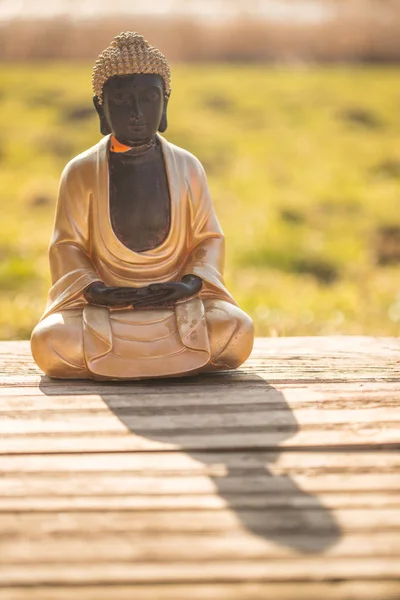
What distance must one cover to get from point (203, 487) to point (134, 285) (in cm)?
122

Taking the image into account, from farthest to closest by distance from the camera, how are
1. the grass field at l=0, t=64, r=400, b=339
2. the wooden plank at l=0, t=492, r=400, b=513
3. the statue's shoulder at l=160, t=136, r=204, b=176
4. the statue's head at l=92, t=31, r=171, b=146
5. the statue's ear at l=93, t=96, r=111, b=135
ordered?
the grass field at l=0, t=64, r=400, b=339 < the statue's shoulder at l=160, t=136, r=204, b=176 < the statue's ear at l=93, t=96, r=111, b=135 < the statue's head at l=92, t=31, r=171, b=146 < the wooden plank at l=0, t=492, r=400, b=513

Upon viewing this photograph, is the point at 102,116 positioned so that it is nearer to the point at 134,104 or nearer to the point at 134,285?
the point at 134,104

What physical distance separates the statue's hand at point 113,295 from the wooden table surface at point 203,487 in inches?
12.2

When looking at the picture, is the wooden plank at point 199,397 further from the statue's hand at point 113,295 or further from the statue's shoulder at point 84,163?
the statue's shoulder at point 84,163

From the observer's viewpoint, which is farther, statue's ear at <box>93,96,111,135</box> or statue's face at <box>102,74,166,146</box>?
statue's ear at <box>93,96,111,135</box>

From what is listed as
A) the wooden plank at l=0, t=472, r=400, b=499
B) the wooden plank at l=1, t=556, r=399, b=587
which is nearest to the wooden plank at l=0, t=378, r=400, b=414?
the wooden plank at l=0, t=472, r=400, b=499

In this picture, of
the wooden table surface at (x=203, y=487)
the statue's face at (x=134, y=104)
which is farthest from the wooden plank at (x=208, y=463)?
the statue's face at (x=134, y=104)

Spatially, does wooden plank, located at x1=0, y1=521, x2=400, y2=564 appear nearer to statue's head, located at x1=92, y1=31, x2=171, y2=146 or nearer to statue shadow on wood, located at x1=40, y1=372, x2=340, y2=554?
statue shadow on wood, located at x1=40, y1=372, x2=340, y2=554

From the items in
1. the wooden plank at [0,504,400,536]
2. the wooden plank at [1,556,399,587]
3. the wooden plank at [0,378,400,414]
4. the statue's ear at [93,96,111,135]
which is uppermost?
the statue's ear at [93,96,111,135]

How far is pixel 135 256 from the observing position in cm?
350

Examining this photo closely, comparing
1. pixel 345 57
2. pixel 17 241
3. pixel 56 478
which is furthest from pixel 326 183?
pixel 56 478

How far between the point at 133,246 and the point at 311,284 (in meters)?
3.32

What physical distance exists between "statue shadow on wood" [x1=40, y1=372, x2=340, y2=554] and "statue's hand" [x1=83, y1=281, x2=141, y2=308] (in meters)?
0.31

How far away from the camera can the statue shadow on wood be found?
2.29 meters
